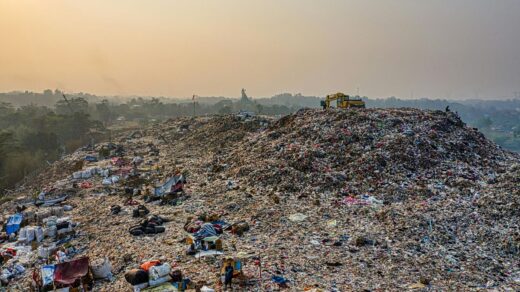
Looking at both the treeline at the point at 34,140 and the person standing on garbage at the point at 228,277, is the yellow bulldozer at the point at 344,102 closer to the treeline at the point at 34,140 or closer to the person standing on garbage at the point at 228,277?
the person standing on garbage at the point at 228,277

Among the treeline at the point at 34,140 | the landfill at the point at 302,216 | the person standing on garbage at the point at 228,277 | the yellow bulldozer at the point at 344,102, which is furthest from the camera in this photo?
the treeline at the point at 34,140

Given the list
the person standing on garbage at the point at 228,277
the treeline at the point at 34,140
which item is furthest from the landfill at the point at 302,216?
the treeline at the point at 34,140

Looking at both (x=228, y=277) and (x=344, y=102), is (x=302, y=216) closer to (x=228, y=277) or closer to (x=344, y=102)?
(x=228, y=277)

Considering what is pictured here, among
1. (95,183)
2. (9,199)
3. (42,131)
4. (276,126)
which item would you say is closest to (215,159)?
(276,126)

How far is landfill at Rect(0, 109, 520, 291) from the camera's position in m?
7.38

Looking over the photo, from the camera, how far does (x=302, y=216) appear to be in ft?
33.7

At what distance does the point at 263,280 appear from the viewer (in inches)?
273

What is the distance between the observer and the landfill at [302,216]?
7380mm

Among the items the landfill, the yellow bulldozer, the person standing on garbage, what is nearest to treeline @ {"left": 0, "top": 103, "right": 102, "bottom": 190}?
the landfill

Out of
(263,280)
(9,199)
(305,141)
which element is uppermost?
(305,141)

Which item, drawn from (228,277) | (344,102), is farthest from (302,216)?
(344,102)

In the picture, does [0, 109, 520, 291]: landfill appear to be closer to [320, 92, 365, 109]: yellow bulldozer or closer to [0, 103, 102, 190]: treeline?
[320, 92, 365, 109]: yellow bulldozer

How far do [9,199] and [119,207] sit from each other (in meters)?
8.20

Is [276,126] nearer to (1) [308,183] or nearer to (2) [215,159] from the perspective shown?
(2) [215,159]
